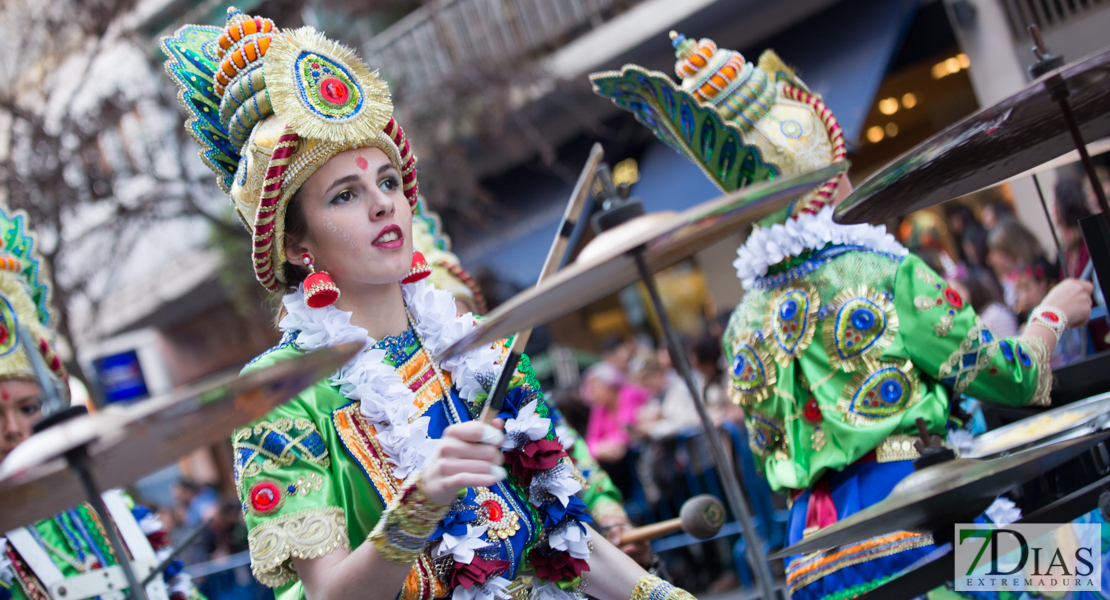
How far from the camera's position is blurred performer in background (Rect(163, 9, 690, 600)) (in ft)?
6.14

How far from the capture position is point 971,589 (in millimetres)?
2375

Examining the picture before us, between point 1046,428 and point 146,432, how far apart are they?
2369 mm

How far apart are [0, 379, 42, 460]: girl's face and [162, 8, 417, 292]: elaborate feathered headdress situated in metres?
1.18

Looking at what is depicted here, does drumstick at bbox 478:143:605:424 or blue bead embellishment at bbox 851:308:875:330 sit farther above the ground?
drumstick at bbox 478:143:605:424

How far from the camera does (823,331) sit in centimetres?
286

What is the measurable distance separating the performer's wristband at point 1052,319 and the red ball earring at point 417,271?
1.94 m

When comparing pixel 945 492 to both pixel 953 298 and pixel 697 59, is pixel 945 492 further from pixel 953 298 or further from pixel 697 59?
pixel 697 59

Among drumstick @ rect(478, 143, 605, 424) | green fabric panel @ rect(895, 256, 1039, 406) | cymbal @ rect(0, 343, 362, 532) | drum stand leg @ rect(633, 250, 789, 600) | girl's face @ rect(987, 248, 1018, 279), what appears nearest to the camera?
cymbal @ rect(0, 343, 362, 532)

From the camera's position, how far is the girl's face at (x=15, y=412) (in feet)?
9.40

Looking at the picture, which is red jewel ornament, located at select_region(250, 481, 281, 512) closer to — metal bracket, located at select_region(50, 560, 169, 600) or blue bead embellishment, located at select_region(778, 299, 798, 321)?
metal bracket, located at select_region(50, 560, 169, 600)

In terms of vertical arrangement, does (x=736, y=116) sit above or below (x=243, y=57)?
below

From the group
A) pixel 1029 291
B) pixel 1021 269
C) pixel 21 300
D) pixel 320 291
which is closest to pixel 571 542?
pixel 320 291

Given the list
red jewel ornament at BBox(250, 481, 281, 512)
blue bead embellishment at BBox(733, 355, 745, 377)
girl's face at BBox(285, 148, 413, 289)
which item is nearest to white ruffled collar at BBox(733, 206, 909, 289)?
blue bead embellishment at BBox(733, 355, 745, 377)

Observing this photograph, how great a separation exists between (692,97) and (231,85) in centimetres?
141
